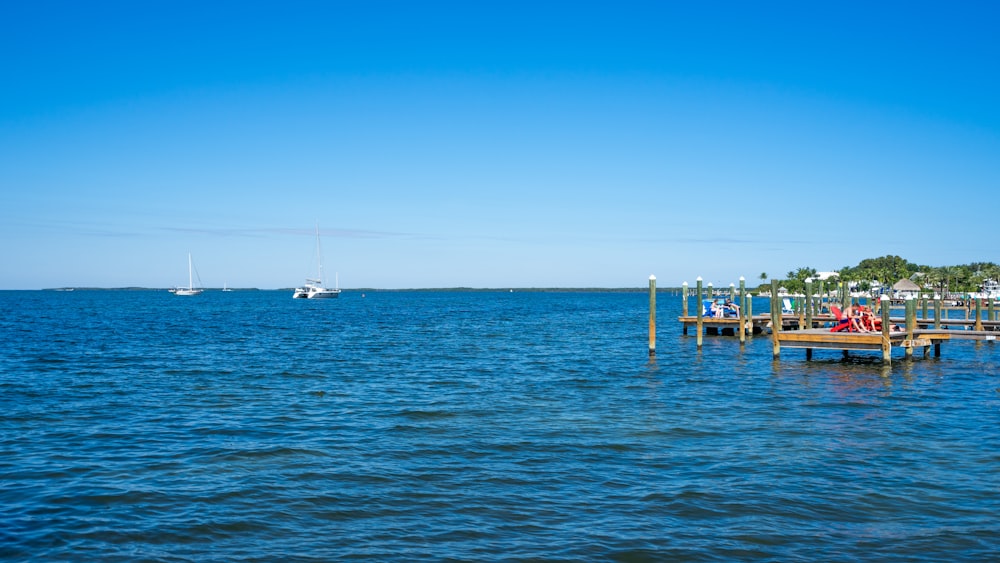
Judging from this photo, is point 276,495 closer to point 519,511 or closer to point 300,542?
point 300,542

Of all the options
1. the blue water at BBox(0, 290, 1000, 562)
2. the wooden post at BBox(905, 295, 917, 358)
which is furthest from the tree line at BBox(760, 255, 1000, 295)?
the blue water at BBox(0, 290, 1000, 562)

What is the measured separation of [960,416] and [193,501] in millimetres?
17672

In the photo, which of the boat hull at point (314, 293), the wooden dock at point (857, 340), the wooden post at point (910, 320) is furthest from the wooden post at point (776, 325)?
the boat hull at point (314, 293)

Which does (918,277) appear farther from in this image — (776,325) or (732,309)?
(776,325)

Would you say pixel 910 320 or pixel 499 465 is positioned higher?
pixel 910 320

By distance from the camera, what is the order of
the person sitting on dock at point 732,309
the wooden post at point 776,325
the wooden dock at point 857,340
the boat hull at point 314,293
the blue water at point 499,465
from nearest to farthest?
the blue water at point 499,465, the wooden dock at point 857,340, the wooden post at point 776,325, the person sitting on dock at point 732,309, the boat hull at point 314,293

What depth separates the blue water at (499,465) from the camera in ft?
34.0

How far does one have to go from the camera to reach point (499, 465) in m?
14.2

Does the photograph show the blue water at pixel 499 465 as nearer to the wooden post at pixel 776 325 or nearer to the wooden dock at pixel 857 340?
the wooden dock at pixel 857 340

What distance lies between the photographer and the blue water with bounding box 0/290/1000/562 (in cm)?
→ 1037

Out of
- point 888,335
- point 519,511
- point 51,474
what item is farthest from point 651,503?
point 888,335

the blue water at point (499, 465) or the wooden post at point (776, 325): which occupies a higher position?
the wooden post at point (776, 325)

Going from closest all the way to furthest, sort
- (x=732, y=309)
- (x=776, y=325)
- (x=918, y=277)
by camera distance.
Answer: (x=776, y=325) → (x=732, y=309) → (x=918, y=277)

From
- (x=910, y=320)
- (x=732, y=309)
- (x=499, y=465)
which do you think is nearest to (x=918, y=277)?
(x=732, y=309)
